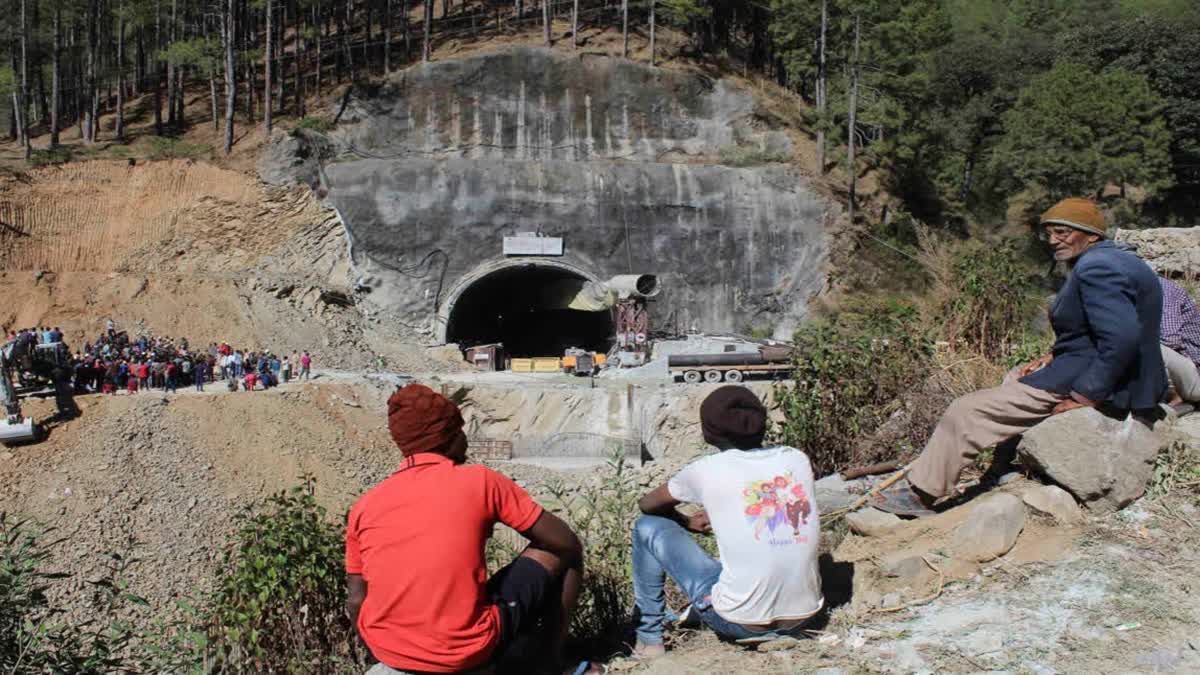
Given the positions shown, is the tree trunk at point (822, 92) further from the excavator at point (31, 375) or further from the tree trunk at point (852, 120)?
the excavator at point (31, 375)

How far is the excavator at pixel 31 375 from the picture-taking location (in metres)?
19.0

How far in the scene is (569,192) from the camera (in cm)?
3378

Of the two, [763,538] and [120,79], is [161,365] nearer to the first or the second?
[120,79]

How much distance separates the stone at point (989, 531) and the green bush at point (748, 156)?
32693mm

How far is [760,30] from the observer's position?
149 feet

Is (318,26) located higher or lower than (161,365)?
higher

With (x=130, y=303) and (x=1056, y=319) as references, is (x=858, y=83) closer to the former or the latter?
(x=130, y=303)

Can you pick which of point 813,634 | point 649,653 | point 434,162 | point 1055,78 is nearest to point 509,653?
point 649,653

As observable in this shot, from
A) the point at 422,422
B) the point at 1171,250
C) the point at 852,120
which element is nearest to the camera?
the point at 422,422

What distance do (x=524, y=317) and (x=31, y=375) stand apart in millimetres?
22774

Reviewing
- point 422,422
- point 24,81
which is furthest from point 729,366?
point 24,81

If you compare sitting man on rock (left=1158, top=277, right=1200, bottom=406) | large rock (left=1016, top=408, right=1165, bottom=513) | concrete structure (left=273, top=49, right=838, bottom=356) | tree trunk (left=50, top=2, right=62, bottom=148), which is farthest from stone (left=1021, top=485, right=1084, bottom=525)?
tree trunk (left=50, top=2, right=62, bottom=148)

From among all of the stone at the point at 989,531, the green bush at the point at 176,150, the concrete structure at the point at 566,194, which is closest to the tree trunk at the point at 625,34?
the concrete structure at the point at 566,194

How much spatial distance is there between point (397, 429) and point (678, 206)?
3079 centimetres
